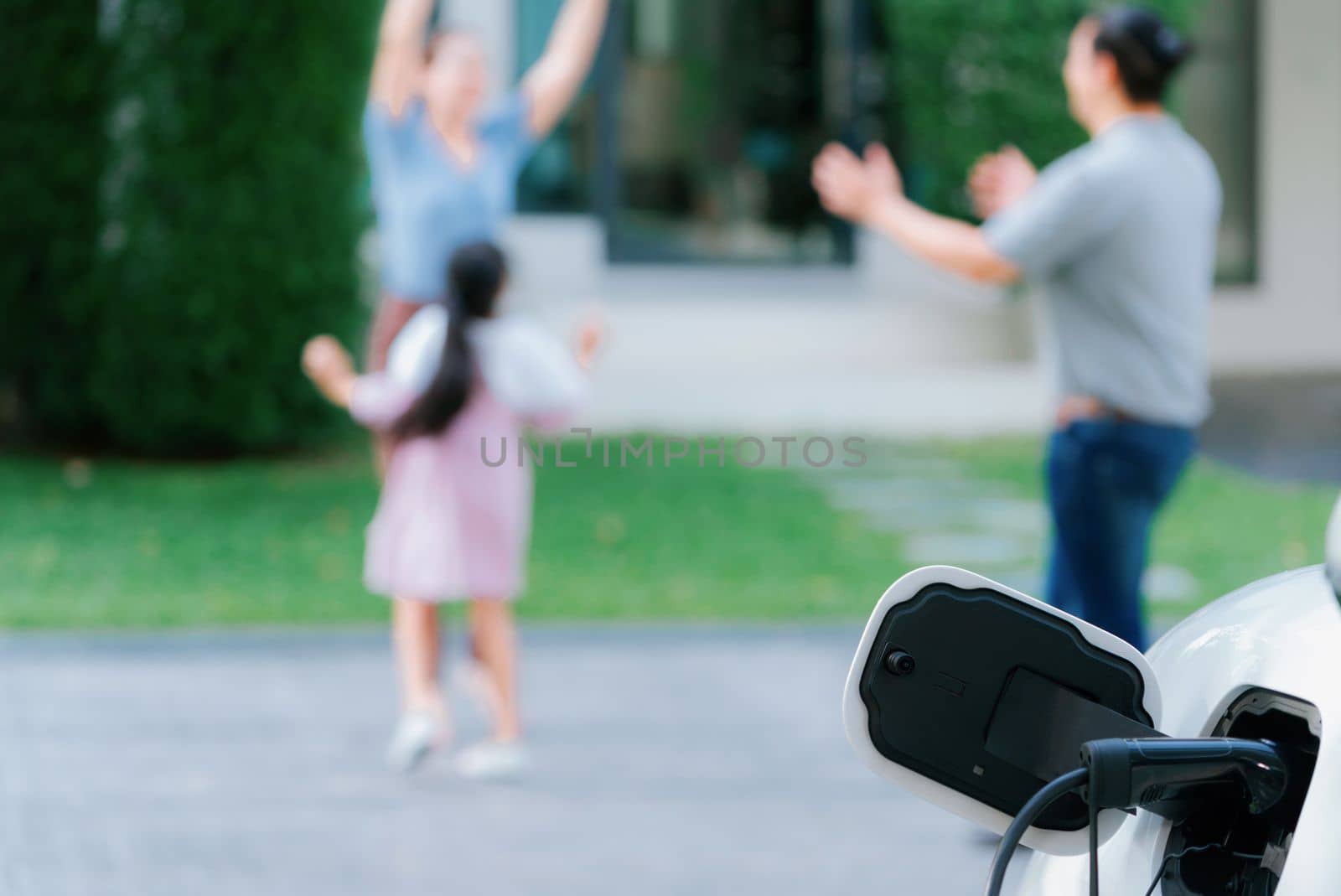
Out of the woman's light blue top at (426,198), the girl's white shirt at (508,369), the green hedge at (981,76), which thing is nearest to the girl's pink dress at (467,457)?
the girl's white shirt at (508,369)

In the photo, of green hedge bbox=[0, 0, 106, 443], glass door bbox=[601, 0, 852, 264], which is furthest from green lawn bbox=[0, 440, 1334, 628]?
glass door bbox=[601, 0, 852, 264]

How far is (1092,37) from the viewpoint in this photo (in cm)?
457

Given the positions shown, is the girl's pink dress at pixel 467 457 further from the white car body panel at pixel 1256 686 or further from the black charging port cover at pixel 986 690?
the black charging port cover at pixel 986 690

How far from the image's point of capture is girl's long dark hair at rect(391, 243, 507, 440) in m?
5.09

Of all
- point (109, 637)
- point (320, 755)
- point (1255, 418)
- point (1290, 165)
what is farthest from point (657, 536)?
point (1290, 165)

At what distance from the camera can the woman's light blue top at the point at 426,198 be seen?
5.70 metres

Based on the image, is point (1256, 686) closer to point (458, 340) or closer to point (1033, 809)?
point (1033, 809)

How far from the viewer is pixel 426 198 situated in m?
5.69

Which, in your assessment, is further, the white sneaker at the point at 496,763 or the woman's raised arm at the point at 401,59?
the woman's raised arm at the point at 401,59

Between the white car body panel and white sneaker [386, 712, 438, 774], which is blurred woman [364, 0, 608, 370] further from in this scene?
the white car body panel

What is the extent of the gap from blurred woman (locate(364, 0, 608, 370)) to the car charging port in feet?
13.3

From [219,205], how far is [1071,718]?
359 inches

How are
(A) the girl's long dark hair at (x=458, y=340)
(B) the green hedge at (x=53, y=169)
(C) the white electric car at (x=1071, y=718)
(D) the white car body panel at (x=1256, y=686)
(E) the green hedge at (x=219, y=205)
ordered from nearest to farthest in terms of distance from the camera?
(D) the white car body panel at (x=1256, y=686), (C) the white electric car at (x=1071, y=718), (A) the girl's long dark hair at (x=458, y=340), (E) the green hedge at (x=219, y=205), (B) the green hedge at (x=53, y=169)

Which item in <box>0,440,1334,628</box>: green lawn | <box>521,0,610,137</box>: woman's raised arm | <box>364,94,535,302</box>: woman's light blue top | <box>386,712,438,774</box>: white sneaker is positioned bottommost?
<box>0,440,1334,628</box>: green lawn
